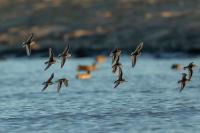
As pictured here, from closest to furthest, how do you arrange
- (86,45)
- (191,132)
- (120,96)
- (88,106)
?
(191,132) → (88,106) → (120,96) → (86,45)

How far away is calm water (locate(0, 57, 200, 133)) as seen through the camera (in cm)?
4075

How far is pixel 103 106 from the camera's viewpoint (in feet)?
159

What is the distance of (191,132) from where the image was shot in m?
38.5

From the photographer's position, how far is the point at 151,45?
122062 mm

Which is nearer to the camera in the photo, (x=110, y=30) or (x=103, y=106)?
(x=103, y=106)

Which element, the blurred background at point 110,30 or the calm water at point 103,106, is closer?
the calm water at point 103,106

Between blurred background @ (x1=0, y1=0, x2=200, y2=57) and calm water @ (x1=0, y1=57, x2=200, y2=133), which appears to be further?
blurred background @ (x1=0, y1=0, x2=200, y2=57)

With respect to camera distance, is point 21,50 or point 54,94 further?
point 21,50

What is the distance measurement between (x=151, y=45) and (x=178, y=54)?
49.8ft

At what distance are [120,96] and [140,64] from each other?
33.5 meters

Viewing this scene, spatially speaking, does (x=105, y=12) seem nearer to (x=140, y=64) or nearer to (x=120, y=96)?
(x=140, y=64)

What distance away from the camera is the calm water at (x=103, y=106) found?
4075cm

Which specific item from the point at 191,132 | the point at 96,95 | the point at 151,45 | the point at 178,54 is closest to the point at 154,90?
the point at 96,95

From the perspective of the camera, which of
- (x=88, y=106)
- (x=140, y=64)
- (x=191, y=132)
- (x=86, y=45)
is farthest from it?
(x=86, y=45)
